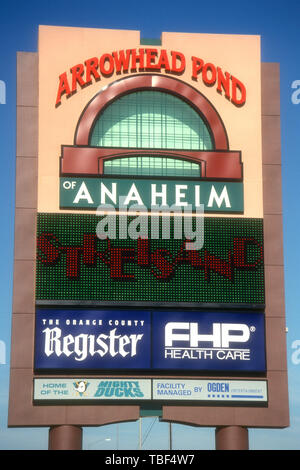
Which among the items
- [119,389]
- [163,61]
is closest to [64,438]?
[119,389]

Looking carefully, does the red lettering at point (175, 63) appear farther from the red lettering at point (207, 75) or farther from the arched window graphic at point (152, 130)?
the arched window graphic at point (152, 130)

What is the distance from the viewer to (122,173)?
32.7 metres

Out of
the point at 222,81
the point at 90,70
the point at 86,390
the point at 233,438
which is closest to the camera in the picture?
the point at 86,390

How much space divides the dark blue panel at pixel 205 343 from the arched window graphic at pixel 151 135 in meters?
4.88

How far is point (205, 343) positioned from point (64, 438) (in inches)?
214

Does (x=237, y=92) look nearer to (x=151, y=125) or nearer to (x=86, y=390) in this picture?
(x=151, y=125)

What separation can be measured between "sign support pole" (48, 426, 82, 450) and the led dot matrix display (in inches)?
164

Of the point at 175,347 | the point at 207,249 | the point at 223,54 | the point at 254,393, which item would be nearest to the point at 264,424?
the point at 254,393

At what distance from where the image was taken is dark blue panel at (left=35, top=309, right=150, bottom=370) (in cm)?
3095

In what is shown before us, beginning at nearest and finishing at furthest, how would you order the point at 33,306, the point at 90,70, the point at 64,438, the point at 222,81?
the point at 64,438, the point at 33,306, the point at 90,70, the point at 222,81

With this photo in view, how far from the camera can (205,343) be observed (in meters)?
31.3

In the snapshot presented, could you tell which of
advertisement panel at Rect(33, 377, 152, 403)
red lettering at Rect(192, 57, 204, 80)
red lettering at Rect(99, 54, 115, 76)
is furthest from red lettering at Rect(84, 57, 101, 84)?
advertisement panel at Rect(33, 377, 152, 403)
